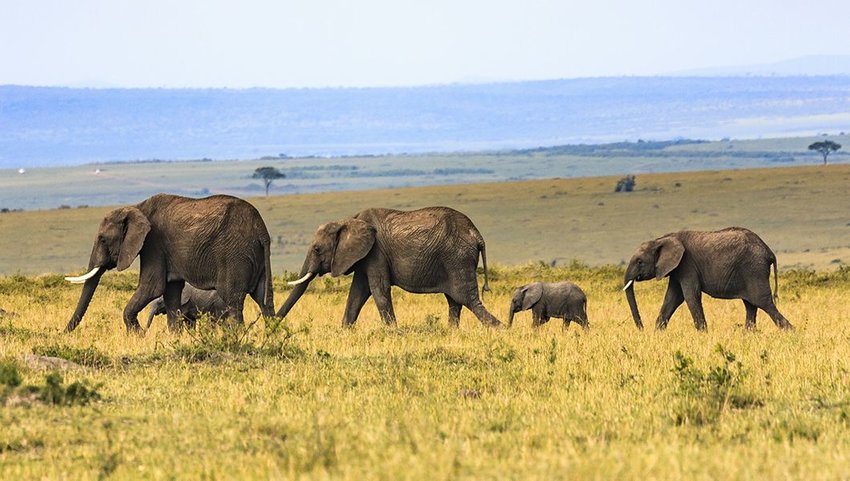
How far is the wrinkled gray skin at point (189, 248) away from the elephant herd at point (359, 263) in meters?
0.01

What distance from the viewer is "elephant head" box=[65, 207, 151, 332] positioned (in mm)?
18562

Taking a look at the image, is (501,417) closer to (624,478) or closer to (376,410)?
(376,410)

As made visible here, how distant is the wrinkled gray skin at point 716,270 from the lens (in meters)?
21.2

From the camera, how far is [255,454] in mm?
9867

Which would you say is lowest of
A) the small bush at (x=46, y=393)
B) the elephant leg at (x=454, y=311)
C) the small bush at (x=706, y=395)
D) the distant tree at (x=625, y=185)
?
the distant tree at (x=625, y=185)

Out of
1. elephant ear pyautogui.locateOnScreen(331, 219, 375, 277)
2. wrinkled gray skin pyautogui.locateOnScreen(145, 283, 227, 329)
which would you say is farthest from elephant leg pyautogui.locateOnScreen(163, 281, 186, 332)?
elephant ear pyautogui.locateOnScreen(331, 219, 375, 277)

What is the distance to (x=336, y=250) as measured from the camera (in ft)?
69.1

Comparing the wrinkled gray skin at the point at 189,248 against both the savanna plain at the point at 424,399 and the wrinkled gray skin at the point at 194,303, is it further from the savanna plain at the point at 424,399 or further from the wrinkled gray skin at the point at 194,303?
the wrinkled gray skin at the point at 194,303

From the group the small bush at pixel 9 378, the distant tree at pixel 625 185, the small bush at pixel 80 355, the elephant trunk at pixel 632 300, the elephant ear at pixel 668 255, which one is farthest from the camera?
the distant tree at pixel 625 185

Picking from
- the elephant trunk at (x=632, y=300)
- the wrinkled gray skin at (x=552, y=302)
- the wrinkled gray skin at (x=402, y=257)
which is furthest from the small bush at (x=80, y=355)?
the elephant trunk at (x=632, y=300)

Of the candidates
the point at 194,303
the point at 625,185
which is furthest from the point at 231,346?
the point at 625,185

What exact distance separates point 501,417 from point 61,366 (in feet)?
16.7

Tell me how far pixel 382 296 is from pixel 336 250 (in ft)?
3.25

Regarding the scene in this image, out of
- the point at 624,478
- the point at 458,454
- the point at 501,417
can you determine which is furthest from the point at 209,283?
the point at 624,478
